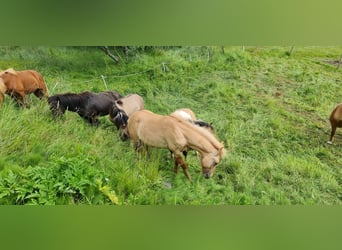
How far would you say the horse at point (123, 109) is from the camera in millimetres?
2156

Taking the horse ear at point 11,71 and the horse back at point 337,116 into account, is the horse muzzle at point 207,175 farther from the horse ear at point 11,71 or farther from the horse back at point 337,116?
the horse ear at point 11,71

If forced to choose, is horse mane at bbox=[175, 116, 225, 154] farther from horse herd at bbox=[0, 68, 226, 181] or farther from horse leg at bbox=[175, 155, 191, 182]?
horse leg at bbox=[175, 155, 191, 182]

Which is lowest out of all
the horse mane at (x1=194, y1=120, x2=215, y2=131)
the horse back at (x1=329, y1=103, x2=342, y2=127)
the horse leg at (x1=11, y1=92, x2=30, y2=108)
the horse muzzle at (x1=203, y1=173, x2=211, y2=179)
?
the horse muzzle at (x1=203, y1=173, x2=211, y2=179)

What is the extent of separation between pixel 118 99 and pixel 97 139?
24cm

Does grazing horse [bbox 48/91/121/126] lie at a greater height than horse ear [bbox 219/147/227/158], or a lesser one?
greater

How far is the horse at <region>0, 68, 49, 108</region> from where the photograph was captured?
2.14 meters

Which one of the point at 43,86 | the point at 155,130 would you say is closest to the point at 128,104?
the point at 155,130

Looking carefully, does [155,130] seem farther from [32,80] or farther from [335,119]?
→ [335,119]

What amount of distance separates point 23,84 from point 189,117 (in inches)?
34.8

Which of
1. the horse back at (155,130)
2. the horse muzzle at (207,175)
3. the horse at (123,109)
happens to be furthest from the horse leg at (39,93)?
the horse muzzle at (207,175)

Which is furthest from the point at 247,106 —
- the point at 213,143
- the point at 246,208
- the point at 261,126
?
the point at 246,208

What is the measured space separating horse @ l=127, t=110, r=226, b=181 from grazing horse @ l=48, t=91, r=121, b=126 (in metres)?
0.24

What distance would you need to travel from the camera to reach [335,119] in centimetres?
212

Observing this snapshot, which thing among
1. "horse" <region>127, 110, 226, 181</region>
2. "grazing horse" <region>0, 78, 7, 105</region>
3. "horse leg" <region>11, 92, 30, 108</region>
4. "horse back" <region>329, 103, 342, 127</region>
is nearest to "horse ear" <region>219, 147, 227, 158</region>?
"horse" <region>127, 110, 226, 181</region>
